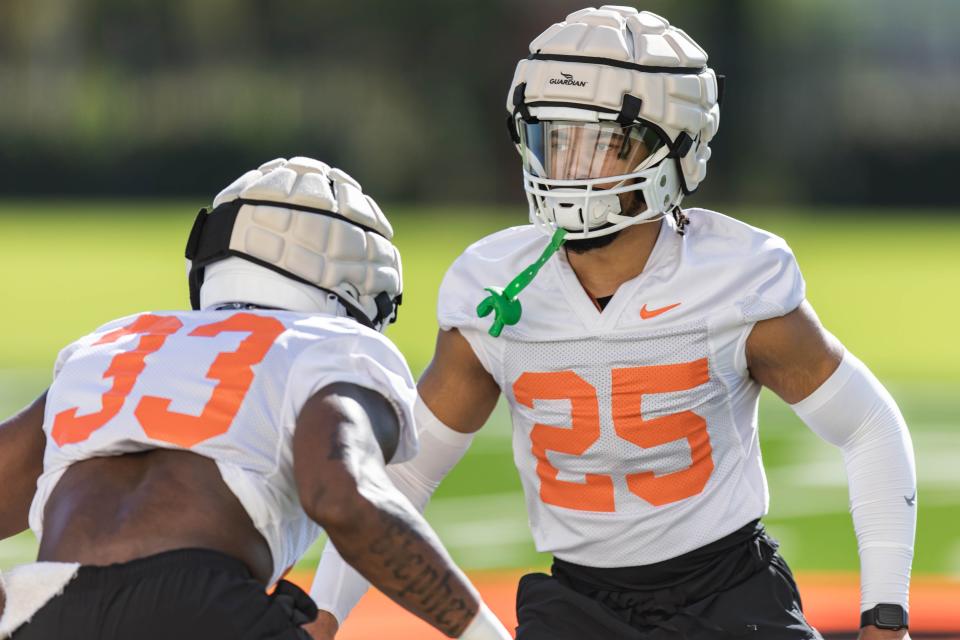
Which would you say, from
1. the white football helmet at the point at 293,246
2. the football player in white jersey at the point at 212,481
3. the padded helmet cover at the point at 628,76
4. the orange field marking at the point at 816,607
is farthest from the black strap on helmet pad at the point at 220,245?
the orange field marking at the point at 816,607

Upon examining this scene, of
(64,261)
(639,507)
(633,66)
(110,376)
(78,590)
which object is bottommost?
(64,261)

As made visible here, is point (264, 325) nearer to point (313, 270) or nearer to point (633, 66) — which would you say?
point (313, 270)

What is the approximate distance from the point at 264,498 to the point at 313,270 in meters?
0.67

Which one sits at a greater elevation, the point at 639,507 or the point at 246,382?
the point at 246,382

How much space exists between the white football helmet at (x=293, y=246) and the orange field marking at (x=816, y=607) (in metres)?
2.25

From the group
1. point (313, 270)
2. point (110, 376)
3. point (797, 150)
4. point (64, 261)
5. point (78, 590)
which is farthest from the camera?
→ point (797, 150)

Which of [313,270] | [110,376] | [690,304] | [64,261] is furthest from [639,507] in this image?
[64,261]

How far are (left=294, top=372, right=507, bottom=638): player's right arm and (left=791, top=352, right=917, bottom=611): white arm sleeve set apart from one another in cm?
125

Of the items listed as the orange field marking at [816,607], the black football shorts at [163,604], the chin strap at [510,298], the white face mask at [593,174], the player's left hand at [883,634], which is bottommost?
the orange field marking at [816,607]

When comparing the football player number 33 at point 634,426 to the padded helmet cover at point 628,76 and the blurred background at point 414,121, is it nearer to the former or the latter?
the padded helmet cover at point 628,76

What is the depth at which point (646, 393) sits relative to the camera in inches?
163

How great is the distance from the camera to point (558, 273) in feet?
14.0

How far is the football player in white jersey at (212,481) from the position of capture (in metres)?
3.05

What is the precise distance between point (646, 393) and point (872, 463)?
58 cm
